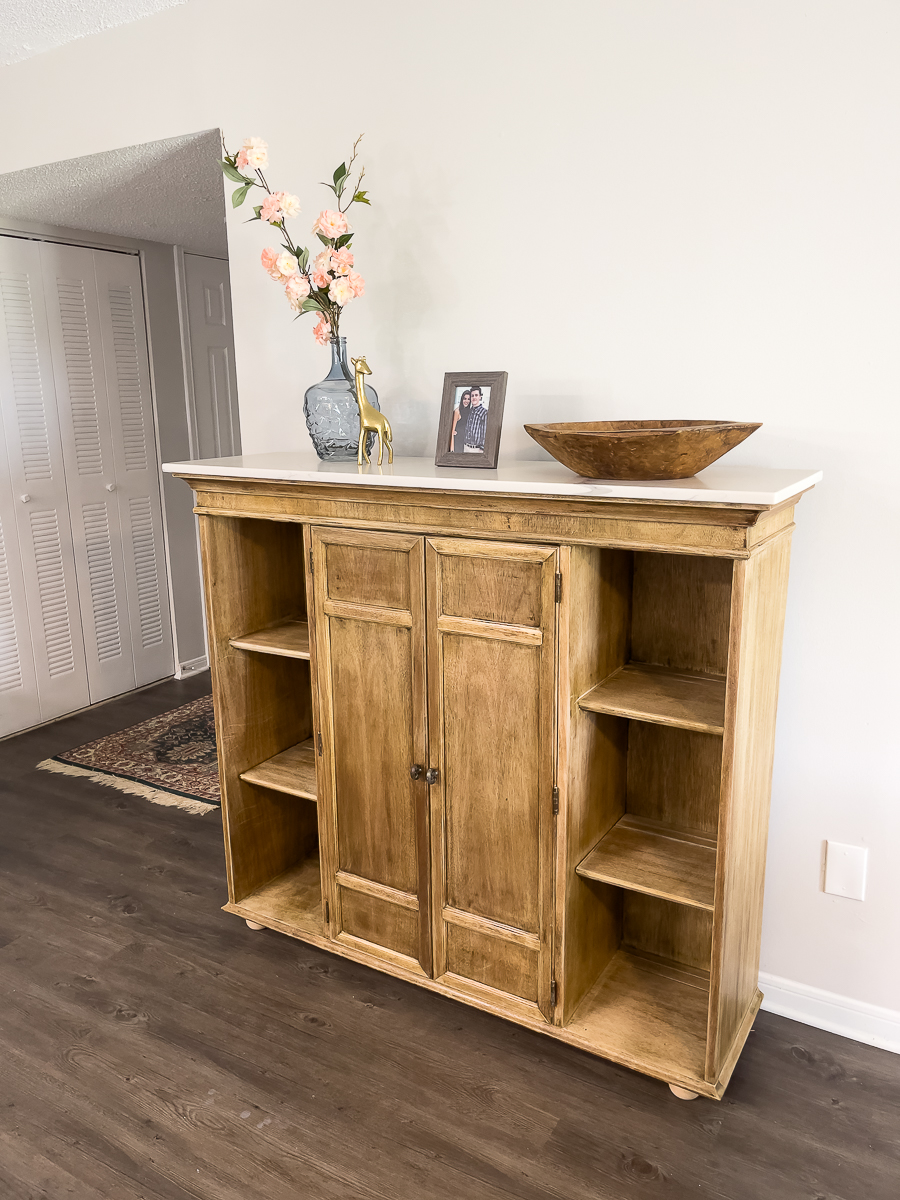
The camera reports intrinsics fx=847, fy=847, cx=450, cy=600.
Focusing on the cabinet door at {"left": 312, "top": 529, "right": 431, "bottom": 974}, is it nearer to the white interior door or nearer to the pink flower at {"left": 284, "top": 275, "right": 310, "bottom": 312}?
the pink flower at {"left": 284, "top": 275, "right": 310, "bottom": 312}

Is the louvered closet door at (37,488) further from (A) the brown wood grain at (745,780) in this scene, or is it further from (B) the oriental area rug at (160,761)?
(A) the brown wood grain at (745,780)

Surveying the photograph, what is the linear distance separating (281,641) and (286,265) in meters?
0.94

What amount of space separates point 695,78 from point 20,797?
10.5 feet

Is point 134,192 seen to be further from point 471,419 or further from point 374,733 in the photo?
point 374,733

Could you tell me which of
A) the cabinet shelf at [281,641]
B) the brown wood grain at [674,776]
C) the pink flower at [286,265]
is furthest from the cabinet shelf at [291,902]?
the pink flower at [286,265]

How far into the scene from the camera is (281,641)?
228 cm

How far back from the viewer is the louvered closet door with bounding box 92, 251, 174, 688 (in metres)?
3.95

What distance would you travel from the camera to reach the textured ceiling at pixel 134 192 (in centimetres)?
269

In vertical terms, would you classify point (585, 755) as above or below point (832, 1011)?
above

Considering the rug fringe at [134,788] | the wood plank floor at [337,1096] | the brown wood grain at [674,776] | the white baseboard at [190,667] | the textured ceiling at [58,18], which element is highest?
the textured ceiling at [58,18]

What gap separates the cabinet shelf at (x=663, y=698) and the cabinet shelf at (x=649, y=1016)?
0.68 metres

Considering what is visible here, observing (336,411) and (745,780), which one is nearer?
(745,780)

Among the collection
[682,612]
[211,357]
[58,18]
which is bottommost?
[682,612]

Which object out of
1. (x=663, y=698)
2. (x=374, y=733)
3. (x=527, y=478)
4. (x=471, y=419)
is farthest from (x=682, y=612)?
(x=374, y=733)
